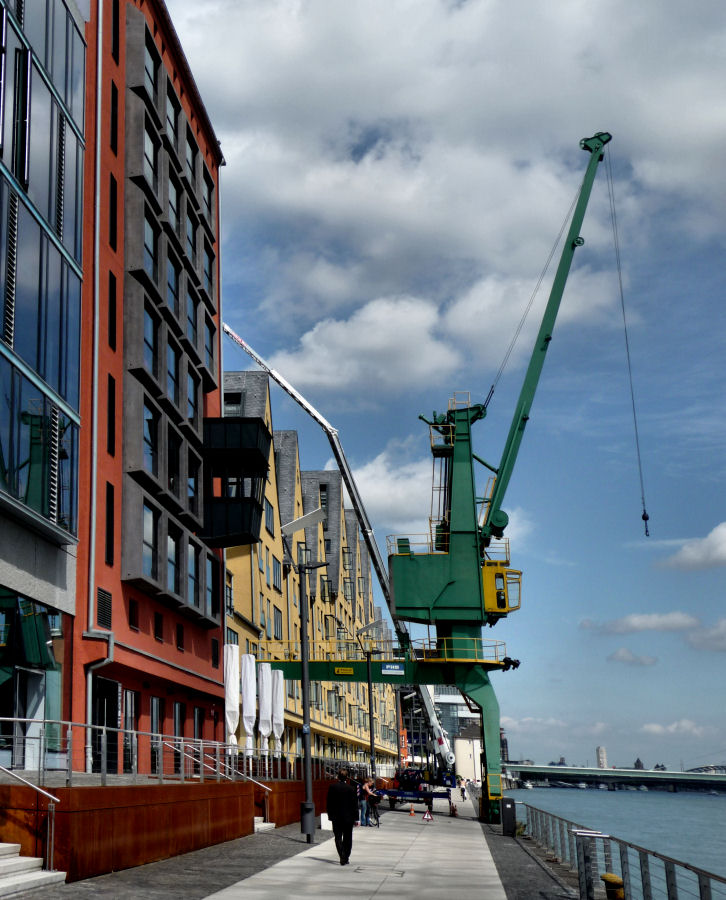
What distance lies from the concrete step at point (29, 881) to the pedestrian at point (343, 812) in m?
6.45

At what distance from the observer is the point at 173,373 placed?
36688mm

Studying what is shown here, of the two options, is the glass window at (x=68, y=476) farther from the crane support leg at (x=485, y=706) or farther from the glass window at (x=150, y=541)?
the crane support leg at (x=485, y=706)

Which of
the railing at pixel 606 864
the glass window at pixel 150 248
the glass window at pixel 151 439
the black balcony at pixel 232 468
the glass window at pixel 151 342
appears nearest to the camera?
the railing at pixel 606 864

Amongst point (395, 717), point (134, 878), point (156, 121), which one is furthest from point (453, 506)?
point (395, 717)

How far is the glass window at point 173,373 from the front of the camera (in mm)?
35884

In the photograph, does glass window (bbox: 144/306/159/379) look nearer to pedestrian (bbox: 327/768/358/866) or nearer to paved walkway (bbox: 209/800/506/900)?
paved walkway (bbox: 209/800/506/900)

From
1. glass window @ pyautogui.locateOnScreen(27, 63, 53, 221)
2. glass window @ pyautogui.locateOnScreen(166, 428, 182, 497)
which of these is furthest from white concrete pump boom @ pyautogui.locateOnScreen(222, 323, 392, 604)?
glass window @ pyautogui.locateOnScreen(27, 63, 53, 221)

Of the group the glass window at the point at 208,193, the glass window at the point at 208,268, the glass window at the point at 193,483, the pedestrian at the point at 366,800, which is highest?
the glass window at the point at 208,193

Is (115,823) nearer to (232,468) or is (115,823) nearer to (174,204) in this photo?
(232,468)

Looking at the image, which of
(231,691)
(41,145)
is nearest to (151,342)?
(41,145)

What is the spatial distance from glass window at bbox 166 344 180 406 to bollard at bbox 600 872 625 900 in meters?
23.6

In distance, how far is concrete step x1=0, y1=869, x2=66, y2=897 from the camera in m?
13.0

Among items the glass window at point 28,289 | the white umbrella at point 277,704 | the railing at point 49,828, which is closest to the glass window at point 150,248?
the glass window at point 28,289

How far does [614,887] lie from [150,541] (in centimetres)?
2042
